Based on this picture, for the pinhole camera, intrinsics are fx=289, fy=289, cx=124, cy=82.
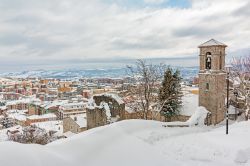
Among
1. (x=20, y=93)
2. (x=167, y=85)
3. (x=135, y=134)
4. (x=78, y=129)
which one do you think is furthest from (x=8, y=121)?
(x=20, y=93)

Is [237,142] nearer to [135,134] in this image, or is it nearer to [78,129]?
[135,134]

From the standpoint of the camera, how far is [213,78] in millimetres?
36062

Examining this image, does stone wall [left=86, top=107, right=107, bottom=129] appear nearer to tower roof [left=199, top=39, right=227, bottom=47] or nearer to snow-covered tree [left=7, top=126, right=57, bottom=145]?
snow-covered tree [left=7, top=126, right=57, bottom=145]

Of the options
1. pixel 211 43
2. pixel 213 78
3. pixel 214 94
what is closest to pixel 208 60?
pixel 211 43

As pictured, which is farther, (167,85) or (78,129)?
(78,129)

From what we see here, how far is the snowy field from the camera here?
28.5 feet

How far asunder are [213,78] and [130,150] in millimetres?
26622

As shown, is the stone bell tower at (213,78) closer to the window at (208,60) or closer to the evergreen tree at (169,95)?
the window at (208,60)

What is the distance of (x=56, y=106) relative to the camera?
11688 cm

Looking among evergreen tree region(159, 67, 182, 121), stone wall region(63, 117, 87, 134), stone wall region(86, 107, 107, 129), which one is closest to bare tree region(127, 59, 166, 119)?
stone wall region(86, 107, 107, 129)

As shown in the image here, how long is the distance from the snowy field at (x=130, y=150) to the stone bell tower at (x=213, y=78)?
66.1 ft

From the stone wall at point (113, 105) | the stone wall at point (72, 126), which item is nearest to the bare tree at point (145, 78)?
the stone wall at point (113, 105)

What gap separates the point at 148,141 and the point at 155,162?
343 cm

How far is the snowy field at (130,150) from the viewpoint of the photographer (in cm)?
867
